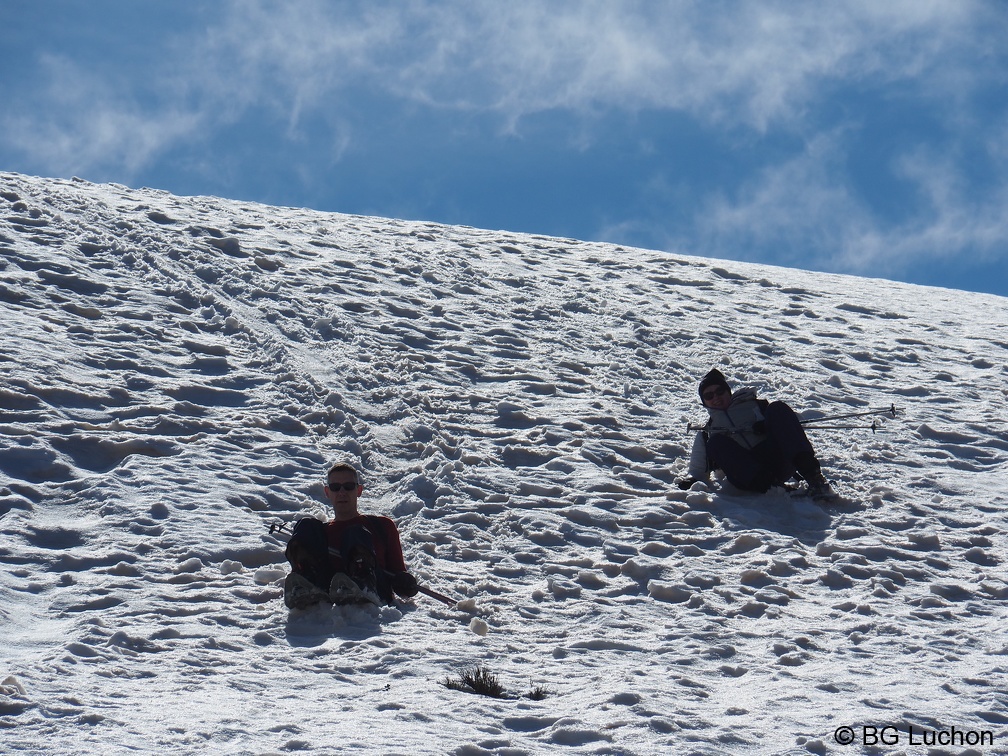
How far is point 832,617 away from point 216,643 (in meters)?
3.24

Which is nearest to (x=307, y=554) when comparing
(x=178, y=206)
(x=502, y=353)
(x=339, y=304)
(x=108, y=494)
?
(x=108, y=494)

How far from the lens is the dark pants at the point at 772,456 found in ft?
26.0

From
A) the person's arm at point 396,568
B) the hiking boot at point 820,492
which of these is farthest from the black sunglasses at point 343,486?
the hiking boot at point 820,492

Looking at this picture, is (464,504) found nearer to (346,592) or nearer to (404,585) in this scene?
(404,585)

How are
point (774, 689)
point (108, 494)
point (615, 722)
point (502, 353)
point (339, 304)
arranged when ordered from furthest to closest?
point (339, 304) < point (502, 353) < point (108, 494) < point (774, 689) < point (615, 722)

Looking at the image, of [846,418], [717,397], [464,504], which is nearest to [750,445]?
[717,397]

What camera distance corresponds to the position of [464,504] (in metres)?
7.84

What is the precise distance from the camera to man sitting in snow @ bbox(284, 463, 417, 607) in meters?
5.98

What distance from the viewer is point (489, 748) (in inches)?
175

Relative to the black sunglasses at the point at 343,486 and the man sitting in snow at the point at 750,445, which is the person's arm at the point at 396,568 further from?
the man sitting in snow at the point at 750,445

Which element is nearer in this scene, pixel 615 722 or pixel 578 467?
pixel 615 722

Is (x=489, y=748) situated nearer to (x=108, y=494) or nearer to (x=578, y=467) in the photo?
(x=108, y=494)

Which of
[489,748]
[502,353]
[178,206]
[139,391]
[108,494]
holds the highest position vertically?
[178,206]

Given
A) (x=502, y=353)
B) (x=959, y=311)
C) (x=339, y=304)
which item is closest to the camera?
(x=502, y=353)
